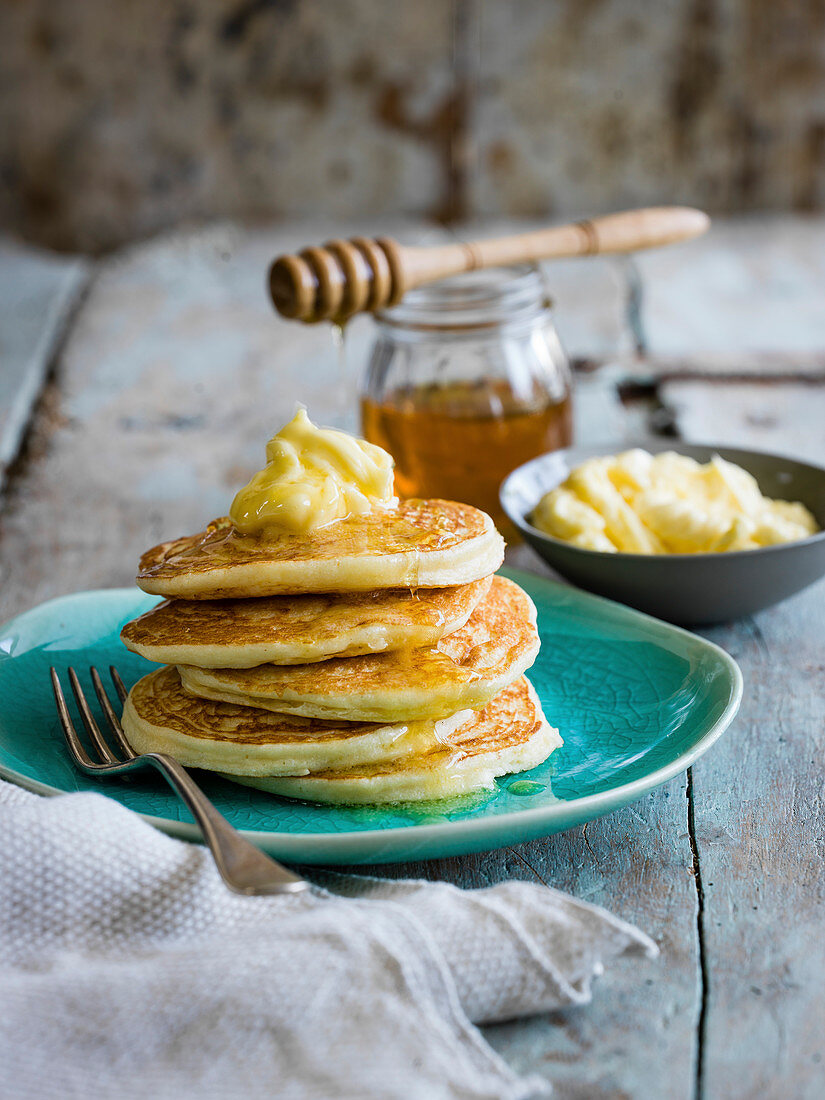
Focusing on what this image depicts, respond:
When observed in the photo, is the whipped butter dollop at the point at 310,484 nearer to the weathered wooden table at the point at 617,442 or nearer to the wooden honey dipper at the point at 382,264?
the weathered wooden table at the point at 617,442

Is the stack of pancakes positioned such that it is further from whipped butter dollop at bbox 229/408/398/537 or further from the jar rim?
the jar rim

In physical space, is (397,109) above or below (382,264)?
above

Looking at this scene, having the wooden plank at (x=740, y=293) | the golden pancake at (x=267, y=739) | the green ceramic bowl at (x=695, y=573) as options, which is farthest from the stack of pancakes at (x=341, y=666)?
the wooden plank at (x=740, y=293)

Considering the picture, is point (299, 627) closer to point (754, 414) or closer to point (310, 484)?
point (310, 484)

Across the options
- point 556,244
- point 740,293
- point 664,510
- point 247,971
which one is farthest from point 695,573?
point 740,293

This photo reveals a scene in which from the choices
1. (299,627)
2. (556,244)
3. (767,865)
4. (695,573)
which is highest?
(556,244)

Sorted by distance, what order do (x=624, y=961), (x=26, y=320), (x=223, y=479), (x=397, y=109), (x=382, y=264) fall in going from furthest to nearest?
(x=397, y=109) → (x=26, y=320) → (x=223, y=479) → (x=382, y=264) → (x=624, y=961)

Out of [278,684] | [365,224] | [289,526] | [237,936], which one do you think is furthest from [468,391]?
[365,224]

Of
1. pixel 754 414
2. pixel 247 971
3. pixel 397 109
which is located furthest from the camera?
pixel 397 109
